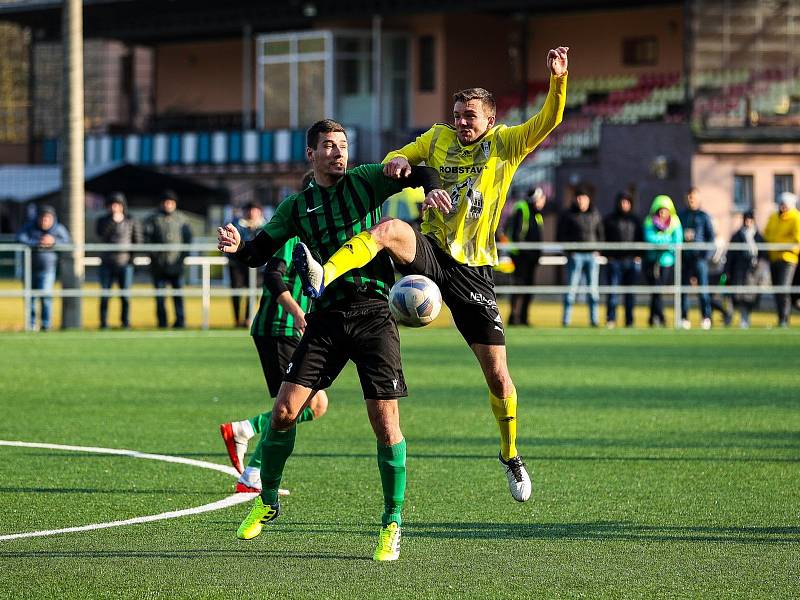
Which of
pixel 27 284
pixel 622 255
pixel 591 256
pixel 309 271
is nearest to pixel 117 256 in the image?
pixel 27 284

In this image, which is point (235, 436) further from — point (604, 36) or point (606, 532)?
point (604, 36)

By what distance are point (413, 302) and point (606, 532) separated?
1421 millimetres

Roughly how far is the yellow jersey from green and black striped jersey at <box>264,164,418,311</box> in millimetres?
707

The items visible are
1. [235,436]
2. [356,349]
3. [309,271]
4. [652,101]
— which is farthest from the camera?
[652,101]

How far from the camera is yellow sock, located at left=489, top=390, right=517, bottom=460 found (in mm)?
7793

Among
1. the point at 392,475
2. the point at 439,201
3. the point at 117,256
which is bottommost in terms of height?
the point at 392,475

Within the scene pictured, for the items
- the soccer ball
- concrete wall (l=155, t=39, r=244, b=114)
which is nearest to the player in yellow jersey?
the soccer ball

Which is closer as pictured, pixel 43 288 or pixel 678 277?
pixel 43 288

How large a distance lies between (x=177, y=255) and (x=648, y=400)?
10059 mm

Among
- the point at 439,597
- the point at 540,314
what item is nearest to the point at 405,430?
the point at 439,597

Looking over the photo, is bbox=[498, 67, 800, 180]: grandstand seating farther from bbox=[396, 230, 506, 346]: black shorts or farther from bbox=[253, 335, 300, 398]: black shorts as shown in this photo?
bbox=[396, 230, 506, 346]: black shorts

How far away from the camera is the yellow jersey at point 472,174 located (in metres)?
7.56

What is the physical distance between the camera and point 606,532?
7.17 metres

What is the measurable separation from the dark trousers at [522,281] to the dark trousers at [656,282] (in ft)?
5.44
